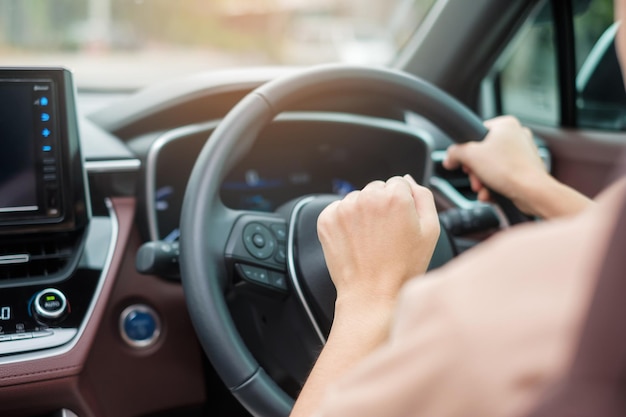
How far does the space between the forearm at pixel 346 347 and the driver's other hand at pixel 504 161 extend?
0.59 metres

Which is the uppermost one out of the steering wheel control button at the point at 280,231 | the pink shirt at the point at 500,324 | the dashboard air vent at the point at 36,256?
the pink shirt at the point at 500,324

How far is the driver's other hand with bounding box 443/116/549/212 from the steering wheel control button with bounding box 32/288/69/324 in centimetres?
72

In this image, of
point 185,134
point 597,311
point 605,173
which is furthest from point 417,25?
point 597,311

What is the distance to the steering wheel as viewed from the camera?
1055mm

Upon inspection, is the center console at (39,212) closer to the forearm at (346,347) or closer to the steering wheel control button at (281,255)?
the steering wheel control button at (281,255)

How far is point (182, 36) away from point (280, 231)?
3935 mm

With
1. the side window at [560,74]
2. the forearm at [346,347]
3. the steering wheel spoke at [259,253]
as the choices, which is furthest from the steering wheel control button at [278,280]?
the side window at [560,74]

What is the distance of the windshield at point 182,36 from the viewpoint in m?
2.17

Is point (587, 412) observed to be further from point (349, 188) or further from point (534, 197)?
point (349, 188)

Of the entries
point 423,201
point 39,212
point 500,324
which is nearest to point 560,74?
point 423,201

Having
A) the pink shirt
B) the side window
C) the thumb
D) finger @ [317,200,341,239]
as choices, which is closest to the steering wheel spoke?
finger @ [317,200,341,239]

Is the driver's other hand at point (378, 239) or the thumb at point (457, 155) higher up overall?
the driver's other hand at point (378, 239)

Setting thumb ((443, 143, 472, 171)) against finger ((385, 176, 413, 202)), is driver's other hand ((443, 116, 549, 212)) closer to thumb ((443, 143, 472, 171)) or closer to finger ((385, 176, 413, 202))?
thumb ((443, 143, 472, 171))

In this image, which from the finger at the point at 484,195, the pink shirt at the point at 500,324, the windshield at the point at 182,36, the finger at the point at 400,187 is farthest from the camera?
the windshield at the point at 182,36
